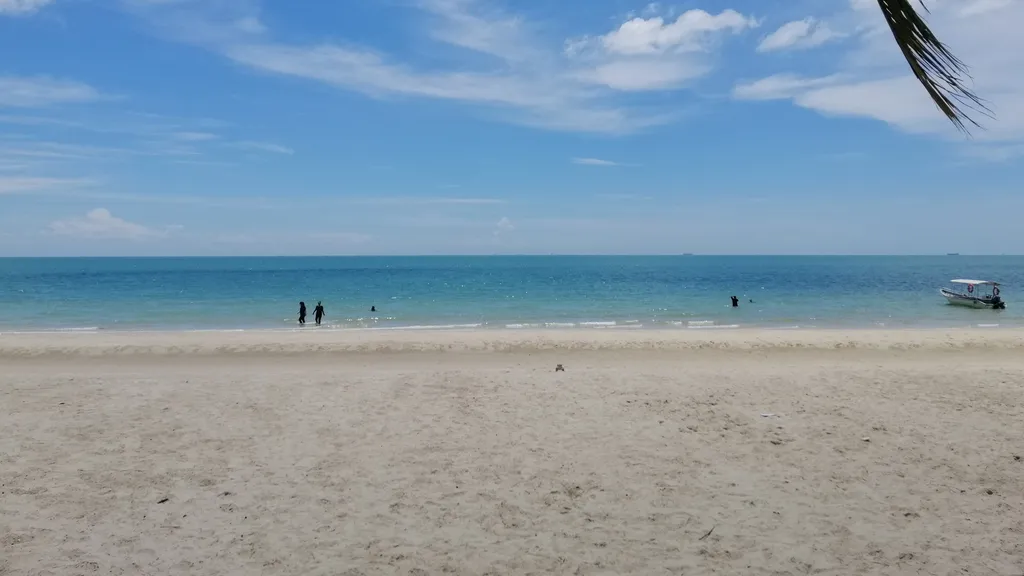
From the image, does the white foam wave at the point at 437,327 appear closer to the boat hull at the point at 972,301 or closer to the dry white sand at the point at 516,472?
the dry white sand at the point at 516,472

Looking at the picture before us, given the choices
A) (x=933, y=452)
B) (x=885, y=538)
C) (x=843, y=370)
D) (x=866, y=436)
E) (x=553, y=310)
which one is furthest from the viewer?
(x=553, y=310)

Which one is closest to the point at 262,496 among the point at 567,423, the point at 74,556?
the point at 74,556

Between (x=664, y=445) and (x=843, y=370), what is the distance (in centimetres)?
706

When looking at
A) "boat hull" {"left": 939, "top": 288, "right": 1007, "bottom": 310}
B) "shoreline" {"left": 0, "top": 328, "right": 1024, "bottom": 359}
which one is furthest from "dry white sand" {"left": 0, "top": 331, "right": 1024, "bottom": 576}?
"boat hull" {"left": 939, "top": 288, "right": 1007, "bottom": 310}

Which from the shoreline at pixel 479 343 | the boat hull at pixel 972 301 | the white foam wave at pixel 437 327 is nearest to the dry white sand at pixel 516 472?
the shoreline at pixel 479 343

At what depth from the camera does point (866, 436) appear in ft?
28.9

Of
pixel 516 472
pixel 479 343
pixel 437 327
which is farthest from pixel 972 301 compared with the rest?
pixel 516 472

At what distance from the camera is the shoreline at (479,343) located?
1912 centimetres

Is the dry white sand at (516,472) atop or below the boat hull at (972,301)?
below

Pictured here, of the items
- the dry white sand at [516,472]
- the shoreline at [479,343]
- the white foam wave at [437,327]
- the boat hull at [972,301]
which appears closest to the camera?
the dry white sand at [516,472]

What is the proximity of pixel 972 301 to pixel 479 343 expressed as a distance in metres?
32.3

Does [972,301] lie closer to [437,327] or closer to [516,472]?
[437,327]

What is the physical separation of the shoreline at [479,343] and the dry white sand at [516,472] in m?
5.58

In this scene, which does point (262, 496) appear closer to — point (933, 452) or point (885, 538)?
point (885, 538)
